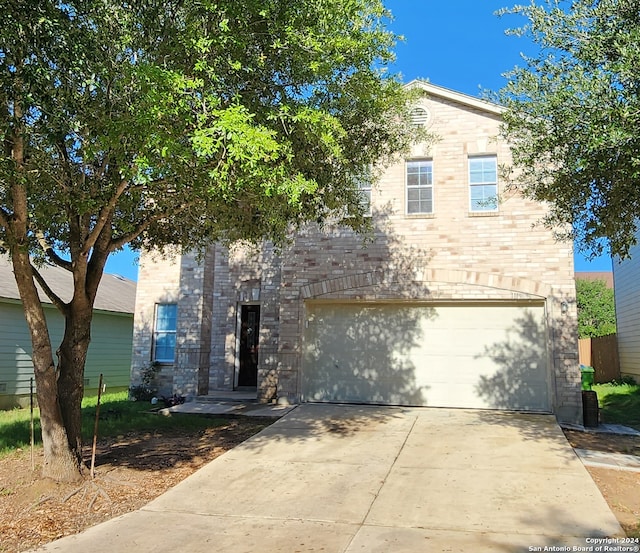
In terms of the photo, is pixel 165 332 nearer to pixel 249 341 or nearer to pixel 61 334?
pixel 249 341

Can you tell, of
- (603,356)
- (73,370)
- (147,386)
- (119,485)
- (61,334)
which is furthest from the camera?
(603,356)

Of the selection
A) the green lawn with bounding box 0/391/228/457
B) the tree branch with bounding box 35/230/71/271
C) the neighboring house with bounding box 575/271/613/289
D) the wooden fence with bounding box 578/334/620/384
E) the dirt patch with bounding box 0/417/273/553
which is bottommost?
the dirt patch with bounding box 0/417/273/553

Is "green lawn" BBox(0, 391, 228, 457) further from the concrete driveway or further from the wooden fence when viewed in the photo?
the wooden fence

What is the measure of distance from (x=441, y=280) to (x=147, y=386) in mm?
8754

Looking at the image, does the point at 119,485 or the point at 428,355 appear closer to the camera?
the point at 119,485

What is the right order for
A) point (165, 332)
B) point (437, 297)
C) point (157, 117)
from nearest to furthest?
point (157, 117) → point (437, 297) → point (165, 332)

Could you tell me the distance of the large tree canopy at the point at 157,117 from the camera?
18.9 feet

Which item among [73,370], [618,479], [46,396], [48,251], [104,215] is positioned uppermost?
[104,215]

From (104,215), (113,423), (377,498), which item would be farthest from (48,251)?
(377,498)

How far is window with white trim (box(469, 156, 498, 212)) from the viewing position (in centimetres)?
1275

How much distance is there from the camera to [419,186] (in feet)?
43.3

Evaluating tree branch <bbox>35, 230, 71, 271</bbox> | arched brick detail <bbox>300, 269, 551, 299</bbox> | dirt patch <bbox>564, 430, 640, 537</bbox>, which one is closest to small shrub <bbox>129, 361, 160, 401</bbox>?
arched brick detail <bbox>300, 269, 551, 299</bbox>

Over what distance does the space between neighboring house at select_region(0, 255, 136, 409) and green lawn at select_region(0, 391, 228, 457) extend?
2.12 metres

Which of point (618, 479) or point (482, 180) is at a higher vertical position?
point (482, 180)
